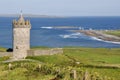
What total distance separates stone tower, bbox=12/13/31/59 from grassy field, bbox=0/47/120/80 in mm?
2941

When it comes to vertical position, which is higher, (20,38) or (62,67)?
(20,38)

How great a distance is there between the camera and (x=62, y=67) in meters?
41.6

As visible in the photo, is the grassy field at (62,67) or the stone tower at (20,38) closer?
the grassy field at (62,67)

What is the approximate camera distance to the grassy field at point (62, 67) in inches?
1320

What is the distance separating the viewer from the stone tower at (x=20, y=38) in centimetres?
5919

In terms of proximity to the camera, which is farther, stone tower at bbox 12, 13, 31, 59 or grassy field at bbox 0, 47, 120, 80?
stone tower at bbox 12, 13, 31, 59

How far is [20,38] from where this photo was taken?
5934 cm

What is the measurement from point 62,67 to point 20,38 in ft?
63.1

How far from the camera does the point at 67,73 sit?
33.6 meters

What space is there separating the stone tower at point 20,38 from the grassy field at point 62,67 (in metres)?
2.94

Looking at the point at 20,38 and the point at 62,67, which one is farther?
the point at 20,38

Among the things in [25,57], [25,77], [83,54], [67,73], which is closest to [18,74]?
[25,77]

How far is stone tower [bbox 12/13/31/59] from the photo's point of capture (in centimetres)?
5919

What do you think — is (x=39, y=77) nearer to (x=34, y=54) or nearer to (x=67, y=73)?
(x=67, y=73)
